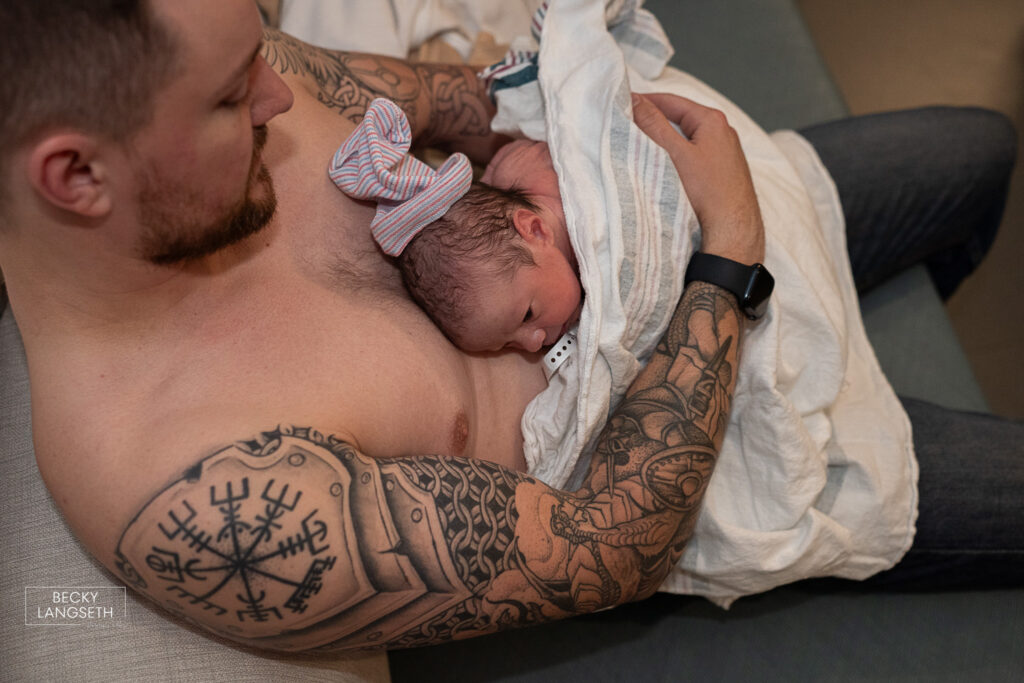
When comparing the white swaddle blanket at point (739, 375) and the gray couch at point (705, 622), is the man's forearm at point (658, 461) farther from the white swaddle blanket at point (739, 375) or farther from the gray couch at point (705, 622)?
the gray couch at point (705, 622)

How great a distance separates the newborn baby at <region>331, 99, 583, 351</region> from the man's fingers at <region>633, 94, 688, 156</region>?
0.74 feet

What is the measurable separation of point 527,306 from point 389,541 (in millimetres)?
392

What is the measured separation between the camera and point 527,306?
Result: 1095 mm

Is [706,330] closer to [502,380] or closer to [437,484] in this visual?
[502,380]

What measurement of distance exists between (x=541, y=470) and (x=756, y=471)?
32 cm

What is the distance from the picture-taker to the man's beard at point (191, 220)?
862 millimetres

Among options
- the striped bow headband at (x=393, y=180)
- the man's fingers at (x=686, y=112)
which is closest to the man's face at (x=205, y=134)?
the striped bow headband at (x=393, y=180)

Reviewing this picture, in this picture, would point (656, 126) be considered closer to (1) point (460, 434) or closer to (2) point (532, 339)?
(2) point (532, 339)

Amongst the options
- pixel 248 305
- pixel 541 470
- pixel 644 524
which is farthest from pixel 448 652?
pixel 248 305

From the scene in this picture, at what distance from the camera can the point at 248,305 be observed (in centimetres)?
103

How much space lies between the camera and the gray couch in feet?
3.09

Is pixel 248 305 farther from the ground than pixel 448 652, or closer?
farther from the ground

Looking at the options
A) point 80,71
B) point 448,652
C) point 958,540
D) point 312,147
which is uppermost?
point 80,71

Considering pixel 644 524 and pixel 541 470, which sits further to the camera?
pixel 541 470
